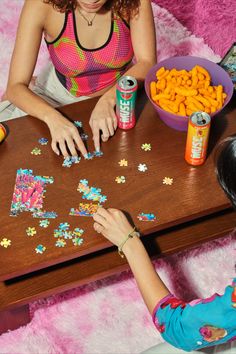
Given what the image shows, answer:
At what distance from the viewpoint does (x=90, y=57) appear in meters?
1.87

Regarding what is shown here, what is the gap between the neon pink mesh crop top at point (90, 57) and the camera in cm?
183

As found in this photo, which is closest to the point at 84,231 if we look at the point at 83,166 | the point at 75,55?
the point at 83,166

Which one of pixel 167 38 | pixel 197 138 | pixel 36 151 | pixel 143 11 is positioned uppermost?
pixel 143 11

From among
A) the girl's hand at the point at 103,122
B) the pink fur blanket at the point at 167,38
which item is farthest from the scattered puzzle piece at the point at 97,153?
the pink fur blanket at the point at 167,38

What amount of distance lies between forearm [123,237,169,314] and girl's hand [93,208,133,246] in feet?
0.09

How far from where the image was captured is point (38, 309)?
1.86 m

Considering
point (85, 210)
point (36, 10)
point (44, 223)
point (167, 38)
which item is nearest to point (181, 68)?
point (36, 10)

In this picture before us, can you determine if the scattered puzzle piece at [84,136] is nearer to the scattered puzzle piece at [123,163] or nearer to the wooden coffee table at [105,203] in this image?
the wooden coffee table at [105,203]

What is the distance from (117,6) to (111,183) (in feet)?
2.21

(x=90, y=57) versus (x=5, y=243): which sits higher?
(x=90, y=57)

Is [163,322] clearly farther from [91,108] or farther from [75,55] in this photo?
[75,55]

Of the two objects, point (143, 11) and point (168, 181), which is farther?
point (143, 11)

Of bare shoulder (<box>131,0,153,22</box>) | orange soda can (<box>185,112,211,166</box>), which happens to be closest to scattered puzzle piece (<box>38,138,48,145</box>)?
orange soda can (<box>185,112,211,166</box>)

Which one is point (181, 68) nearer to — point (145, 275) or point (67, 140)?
point (67, 140)
